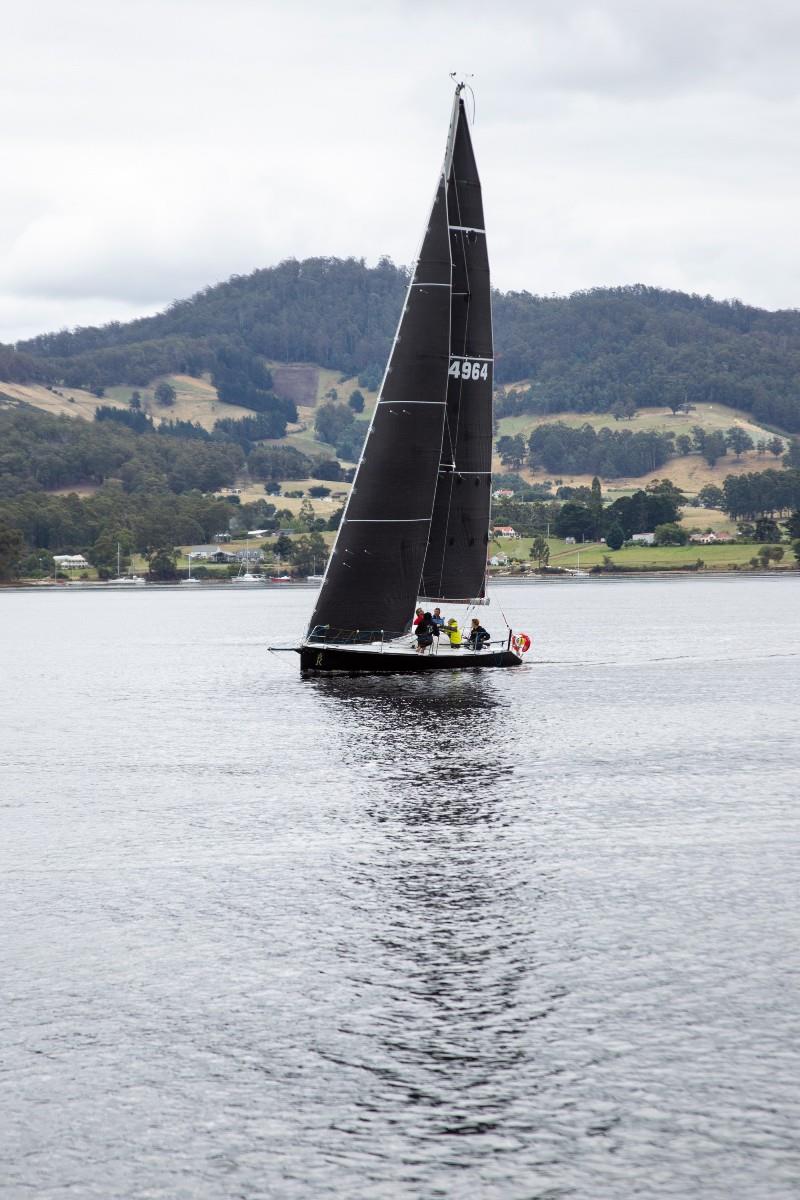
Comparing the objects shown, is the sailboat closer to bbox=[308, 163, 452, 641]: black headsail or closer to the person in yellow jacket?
bbox=[308, 163, 452, 641]: black headsail

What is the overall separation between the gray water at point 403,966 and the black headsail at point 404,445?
12.9 meters

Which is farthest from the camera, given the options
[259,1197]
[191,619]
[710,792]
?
[191,619]

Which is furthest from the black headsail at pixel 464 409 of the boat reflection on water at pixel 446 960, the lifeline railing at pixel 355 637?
the boat reflection on water at pixel 446 960

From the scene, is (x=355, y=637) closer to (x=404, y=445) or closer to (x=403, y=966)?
(x=404, y=445)

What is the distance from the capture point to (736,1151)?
19.3 metres

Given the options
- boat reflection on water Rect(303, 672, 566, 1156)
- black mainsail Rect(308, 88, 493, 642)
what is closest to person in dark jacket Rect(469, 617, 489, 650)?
black mainsail Rect(308, 88, 493, 642)

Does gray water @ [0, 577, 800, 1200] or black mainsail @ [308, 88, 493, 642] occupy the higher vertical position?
black mainsail @ [308, 88, 493, 642]

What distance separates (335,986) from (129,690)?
201 feet

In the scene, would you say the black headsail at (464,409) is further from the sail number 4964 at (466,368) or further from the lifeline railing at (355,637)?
the lifeline railing at (355,637)

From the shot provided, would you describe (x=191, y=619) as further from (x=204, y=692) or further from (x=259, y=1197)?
(x=259, y=1197)

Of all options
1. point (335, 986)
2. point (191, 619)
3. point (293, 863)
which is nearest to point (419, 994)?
point (335, 986)

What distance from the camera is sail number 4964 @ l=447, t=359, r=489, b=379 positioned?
2894 inches

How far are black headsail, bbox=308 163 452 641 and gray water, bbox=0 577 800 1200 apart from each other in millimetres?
12940

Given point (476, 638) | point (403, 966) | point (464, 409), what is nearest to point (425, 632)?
point (476, 638)
